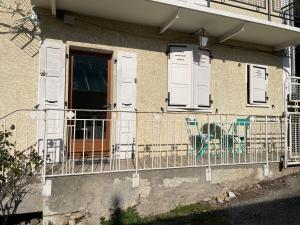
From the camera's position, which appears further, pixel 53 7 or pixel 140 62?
pixel 140 62

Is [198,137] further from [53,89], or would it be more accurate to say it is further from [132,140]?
[53,89]

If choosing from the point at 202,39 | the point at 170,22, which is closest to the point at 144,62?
the point at 170,22

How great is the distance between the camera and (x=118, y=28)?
731 cm

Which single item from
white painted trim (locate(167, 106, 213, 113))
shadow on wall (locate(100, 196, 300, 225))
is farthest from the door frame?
shadow on wall (locate(100, 196, 300, 225))

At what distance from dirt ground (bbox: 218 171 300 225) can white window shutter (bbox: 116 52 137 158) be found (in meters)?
2.35

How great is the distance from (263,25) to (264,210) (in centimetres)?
435

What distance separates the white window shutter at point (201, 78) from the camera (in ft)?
26.2

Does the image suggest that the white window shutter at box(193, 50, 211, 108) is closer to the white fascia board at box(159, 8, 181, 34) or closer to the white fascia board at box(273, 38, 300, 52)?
the white fascia board at box(159, 8, 181, 34)

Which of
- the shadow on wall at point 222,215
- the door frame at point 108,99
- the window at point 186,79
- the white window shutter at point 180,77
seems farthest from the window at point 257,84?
the door frame at point 108,99

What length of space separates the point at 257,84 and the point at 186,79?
233 cm

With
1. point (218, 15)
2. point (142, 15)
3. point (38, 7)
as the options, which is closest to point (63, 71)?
point (38, 7)

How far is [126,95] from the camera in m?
7.27

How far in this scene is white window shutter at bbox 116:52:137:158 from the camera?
7172 mm

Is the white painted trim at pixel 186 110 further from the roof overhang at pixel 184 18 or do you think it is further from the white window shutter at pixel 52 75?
the white window shutter at pixel 52 75
